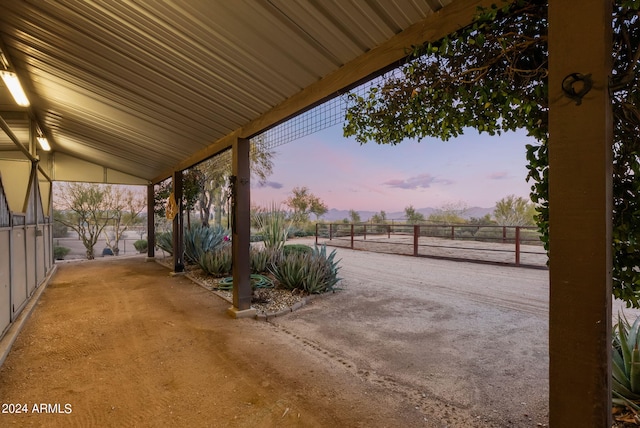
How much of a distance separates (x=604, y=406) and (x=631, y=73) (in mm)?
1254

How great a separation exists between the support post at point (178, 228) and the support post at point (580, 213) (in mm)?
7256

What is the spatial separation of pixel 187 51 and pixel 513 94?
2.48m

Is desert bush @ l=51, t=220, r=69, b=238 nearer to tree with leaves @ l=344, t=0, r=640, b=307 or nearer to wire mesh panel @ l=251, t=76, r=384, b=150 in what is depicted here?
wire mesh panel @ l=251, t=76, r=384, b=150

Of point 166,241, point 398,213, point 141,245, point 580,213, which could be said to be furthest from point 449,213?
point 580,213

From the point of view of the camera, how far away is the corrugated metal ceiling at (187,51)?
203cm

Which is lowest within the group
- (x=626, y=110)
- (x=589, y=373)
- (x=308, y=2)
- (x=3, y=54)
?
(x=589, y=373)

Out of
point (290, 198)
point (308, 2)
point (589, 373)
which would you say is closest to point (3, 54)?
point (308, 2)

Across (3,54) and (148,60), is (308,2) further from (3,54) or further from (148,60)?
(3,54)

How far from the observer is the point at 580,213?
1.20 metres

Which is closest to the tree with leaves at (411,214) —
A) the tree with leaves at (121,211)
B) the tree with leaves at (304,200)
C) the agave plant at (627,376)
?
the tree with leaves at (304,200)

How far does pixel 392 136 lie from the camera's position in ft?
7.99

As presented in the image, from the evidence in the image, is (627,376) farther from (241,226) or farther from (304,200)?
(304,200)

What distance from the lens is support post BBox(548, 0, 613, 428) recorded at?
115 centimetres

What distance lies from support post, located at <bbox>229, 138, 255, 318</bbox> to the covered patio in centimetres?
2
